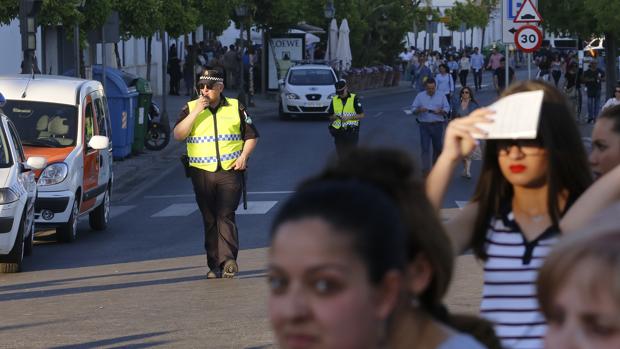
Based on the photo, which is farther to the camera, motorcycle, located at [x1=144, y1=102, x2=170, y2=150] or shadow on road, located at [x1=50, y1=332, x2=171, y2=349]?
motorcycle, located at [x1=144, y1=102, x2=170, y2=150]

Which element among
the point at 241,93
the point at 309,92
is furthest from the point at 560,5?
the point at 241,93

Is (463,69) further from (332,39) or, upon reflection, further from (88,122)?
(88,122)

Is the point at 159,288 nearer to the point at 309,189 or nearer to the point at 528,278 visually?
the point at 528,278

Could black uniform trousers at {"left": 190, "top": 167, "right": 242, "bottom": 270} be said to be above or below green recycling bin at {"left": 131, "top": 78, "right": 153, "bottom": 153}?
above

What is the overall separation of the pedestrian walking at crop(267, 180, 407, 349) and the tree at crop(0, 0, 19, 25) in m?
23.7

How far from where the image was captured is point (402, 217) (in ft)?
8.14

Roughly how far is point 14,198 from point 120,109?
12808 mm

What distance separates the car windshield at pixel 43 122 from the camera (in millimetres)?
16719

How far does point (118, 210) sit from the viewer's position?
20.3 metres

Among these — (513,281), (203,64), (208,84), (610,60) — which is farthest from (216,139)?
(203,64)

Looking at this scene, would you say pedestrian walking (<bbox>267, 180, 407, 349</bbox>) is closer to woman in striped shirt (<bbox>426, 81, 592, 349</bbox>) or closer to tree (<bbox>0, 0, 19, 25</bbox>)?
woman in striped shirt (<bbox>426, 81, 592, 349</bbox>)

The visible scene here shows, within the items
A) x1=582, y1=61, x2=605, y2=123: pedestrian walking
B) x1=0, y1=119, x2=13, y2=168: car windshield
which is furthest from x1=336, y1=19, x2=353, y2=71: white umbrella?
x1=0, y1=119, x2=13, y2=168: car windshield

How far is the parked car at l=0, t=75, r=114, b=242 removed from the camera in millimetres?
15938

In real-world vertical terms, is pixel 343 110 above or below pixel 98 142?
below
